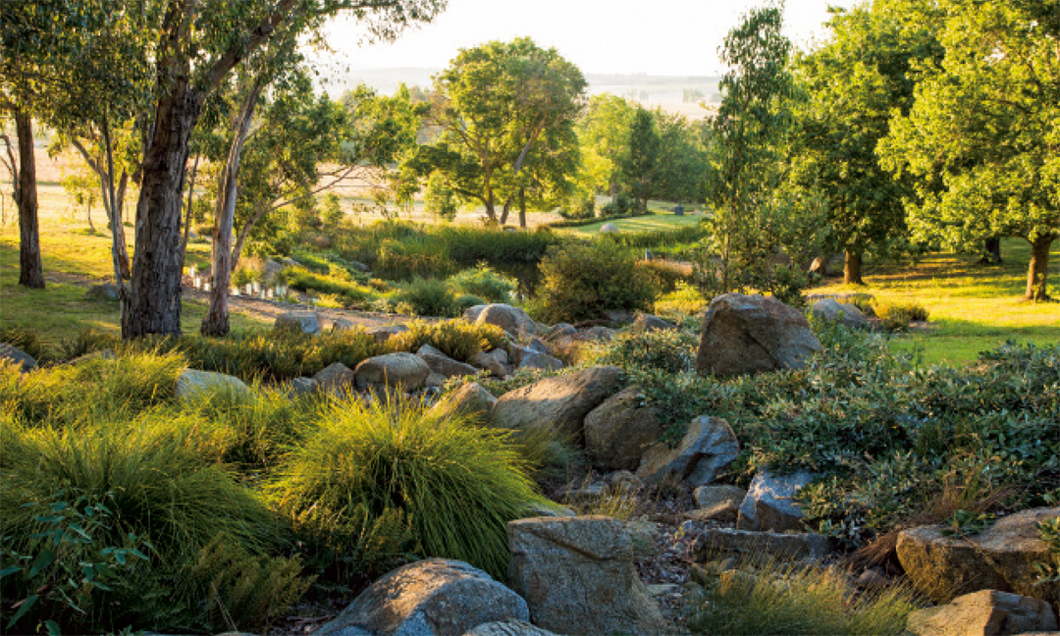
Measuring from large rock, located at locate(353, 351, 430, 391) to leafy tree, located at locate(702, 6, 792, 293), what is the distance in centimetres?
758

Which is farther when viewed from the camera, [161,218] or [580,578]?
[161,218]

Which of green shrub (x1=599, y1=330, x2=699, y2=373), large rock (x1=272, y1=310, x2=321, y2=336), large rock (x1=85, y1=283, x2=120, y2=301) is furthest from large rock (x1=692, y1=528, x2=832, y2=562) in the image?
large rock (x1=85, y1=283, x2=120, y2=301)

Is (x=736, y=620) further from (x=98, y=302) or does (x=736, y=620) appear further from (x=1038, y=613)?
(x=98, y=302)

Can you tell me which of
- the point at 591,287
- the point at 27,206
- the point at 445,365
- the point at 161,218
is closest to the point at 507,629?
the point at 445,365

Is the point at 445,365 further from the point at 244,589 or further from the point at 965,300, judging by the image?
the point at 965,300

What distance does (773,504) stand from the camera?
510cm

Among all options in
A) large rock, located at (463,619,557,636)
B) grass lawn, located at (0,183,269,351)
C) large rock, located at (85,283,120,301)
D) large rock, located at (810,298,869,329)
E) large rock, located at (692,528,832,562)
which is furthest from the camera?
large rock, located at (85,283,120,301)

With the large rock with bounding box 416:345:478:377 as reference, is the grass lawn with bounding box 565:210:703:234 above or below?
above

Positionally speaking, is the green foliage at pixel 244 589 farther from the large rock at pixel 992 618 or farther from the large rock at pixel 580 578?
the large rock at pixel 992 618

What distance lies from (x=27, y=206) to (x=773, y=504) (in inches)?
610

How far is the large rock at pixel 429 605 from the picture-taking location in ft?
10.2

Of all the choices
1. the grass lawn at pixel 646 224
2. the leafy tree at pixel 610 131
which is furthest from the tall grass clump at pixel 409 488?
the leafy tree at pixel 610 131

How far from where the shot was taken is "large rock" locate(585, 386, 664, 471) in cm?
644

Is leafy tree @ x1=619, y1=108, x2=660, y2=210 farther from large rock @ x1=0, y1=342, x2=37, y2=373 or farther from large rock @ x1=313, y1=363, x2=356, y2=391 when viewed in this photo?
large rock @ x1=0, y1=342, x2=37, y2=373
